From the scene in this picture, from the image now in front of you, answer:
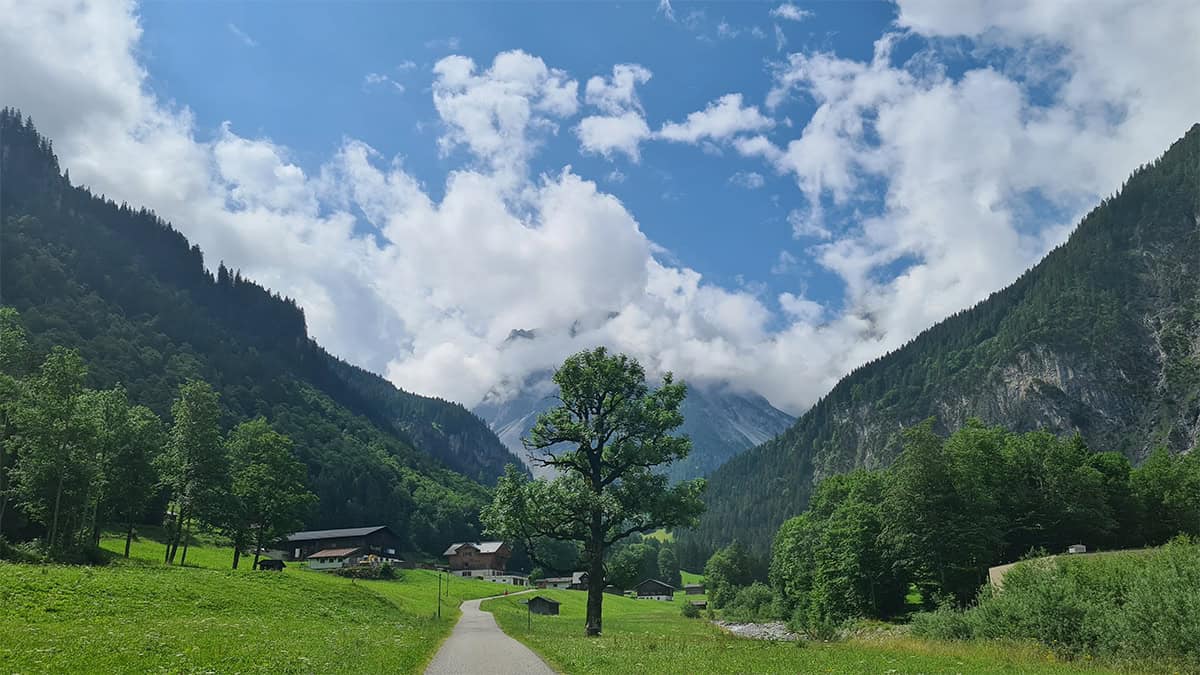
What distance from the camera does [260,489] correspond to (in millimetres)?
83312

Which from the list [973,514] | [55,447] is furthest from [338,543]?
[973,514]

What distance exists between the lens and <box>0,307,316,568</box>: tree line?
55500 millimetres

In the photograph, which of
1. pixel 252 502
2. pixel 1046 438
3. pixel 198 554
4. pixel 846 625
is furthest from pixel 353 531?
pixel 1046 438

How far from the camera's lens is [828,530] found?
88.4 metres

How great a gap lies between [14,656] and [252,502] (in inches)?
2724

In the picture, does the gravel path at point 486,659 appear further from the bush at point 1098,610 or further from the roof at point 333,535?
the roof at point 333,535

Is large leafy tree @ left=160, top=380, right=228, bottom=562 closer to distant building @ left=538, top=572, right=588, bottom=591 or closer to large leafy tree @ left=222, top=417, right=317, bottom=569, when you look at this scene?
large leafy tree @ left=222, top=417, right=317, bottom=569

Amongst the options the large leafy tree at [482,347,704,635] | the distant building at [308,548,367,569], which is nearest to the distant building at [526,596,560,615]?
the distant building at [308,548,367,569]

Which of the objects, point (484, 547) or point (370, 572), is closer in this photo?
point (370, 572)

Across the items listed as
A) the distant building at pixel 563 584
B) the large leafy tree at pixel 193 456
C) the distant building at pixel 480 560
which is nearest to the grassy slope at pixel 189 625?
the large leafy tree at pixel 193 456

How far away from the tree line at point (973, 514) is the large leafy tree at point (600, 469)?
39.9 m

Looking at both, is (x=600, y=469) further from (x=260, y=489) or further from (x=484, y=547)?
(x=484, y=547)

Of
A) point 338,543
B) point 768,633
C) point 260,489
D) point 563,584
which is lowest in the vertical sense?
point 563,584

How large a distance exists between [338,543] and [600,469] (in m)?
143
